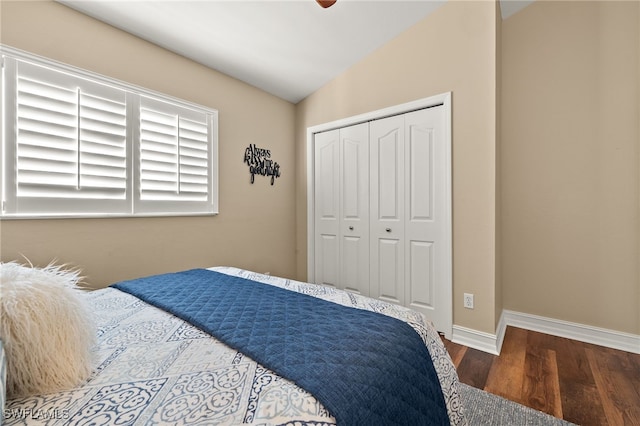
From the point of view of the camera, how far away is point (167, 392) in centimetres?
68

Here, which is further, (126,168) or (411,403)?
(126,168)

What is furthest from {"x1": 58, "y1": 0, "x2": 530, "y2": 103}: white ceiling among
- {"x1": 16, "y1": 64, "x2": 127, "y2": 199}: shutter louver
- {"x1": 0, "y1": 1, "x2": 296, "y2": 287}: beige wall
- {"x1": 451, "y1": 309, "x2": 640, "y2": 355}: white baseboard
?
{"x1": 451, "y1": 309, "x2": 640, "y2": 355}: white baseboard

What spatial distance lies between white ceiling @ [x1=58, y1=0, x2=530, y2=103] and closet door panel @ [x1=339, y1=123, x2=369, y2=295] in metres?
0.78

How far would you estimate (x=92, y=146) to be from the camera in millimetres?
1951

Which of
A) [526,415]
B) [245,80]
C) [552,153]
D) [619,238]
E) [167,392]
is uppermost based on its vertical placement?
[245,80]

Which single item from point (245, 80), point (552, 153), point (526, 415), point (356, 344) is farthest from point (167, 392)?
point (552, 153)

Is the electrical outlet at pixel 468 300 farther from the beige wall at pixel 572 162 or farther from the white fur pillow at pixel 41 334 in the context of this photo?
the white fur pillow at pixel 41 334

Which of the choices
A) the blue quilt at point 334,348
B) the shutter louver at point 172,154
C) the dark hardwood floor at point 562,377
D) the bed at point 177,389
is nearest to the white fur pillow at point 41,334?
the bed at point 177,389

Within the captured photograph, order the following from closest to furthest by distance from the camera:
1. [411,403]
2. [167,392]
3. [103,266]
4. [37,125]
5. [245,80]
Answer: [167,392] → [411,403] → [37,125] → [103,266] → [245,80]

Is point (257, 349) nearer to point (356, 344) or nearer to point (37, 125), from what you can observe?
point (356, 344)

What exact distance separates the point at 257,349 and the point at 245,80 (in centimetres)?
284

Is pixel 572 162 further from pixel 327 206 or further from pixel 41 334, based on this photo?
pixel 41 334

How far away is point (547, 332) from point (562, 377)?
0.82 m

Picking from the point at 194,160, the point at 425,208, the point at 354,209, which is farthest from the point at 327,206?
the point at 194,160
